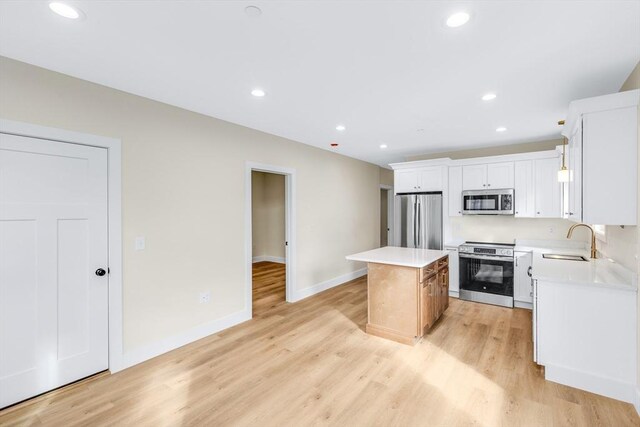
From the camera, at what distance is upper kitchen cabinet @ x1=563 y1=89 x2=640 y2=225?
2.21 metres

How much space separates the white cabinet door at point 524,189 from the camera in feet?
14.5

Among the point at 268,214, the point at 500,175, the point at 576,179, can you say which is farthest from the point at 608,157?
the point at 268,214

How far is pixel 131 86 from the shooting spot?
2625 millimetres

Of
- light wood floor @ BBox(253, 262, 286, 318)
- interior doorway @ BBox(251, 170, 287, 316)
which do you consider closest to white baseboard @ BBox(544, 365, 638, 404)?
light wood floor @ BBox(253, 262, 286, 318)

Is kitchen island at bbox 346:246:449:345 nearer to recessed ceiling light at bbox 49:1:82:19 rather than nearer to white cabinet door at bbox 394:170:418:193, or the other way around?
white cabinet door at bbox 394:170:418:193

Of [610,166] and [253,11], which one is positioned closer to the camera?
[253,11]

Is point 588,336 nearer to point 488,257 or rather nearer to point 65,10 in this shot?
point 488,257

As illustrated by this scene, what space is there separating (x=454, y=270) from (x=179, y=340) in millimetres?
4106

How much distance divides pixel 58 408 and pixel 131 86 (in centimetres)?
264

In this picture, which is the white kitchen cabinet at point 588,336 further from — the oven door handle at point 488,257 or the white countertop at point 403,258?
the oven door handle at point 488,257

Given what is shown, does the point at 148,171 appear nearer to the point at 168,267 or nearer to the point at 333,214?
the point at 168,267

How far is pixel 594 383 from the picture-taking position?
2338 mm

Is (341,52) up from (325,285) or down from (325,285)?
up

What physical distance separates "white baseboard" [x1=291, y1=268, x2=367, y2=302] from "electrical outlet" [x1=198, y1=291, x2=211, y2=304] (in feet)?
5.05
